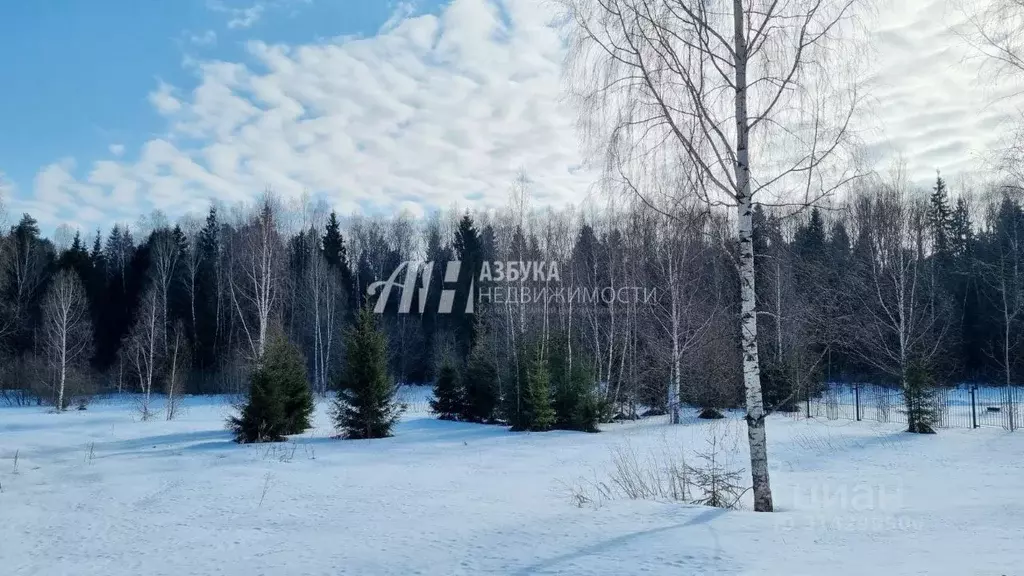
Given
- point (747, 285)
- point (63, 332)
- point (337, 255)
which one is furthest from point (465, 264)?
point (747, 285)

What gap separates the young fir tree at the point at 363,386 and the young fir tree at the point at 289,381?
1.02 meters

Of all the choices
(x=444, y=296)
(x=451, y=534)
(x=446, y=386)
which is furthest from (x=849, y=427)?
(x=444, y=296)

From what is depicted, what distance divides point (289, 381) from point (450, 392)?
316 inches

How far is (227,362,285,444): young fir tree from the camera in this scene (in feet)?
58.1

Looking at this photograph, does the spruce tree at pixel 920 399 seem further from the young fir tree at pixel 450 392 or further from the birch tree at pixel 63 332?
the birch tree at pixel 63 332

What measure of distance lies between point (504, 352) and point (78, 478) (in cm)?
1444

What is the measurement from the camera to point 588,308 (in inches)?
1080

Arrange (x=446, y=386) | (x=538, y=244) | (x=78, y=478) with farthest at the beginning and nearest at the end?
(x=538, y=244), (x=446, y=386), (x=78, y=478)

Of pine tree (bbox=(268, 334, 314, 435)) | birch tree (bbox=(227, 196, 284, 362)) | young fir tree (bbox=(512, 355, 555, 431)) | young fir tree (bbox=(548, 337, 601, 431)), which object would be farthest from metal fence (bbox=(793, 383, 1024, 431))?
birch tree (bbox=(227, 196, 284, 362))

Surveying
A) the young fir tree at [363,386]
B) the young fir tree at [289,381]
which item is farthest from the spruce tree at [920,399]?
the young fir tree at [289,381]

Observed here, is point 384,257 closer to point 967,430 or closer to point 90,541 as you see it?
point 967,430

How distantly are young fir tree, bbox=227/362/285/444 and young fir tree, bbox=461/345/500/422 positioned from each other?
8.15 m

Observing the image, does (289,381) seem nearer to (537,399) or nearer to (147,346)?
(537,399)

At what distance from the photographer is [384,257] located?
51.9m
